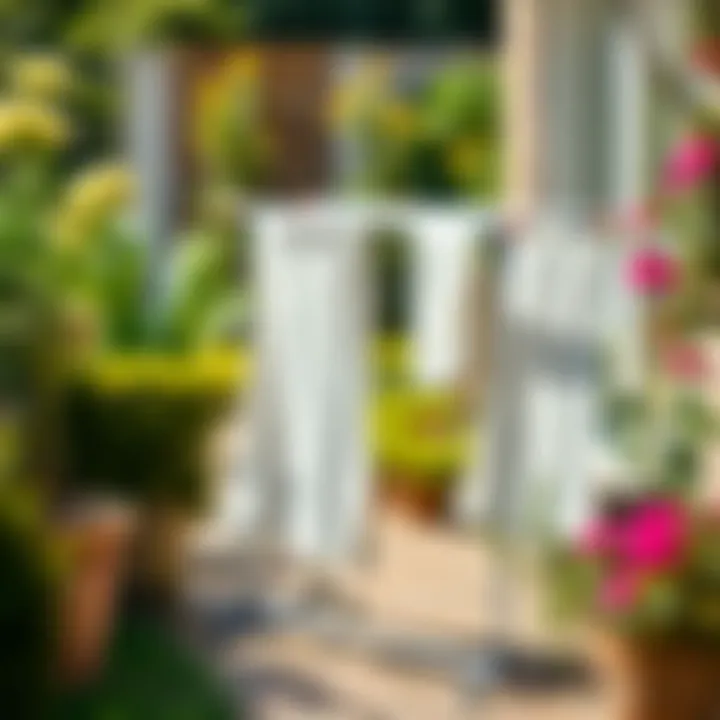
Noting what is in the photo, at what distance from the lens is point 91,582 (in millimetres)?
2820

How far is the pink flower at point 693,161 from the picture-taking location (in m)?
2.82

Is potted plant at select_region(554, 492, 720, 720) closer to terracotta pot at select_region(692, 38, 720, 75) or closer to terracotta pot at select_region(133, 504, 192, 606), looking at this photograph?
terracotta pot at select_region(692, 38, 720, 75)

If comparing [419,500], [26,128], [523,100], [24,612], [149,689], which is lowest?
[149,689]

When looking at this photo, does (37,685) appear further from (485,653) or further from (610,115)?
(610,115)

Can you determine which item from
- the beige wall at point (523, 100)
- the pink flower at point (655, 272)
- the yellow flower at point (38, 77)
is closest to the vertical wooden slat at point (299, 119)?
the beige wall at point (523, 100)

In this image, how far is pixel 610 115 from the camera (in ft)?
11.5

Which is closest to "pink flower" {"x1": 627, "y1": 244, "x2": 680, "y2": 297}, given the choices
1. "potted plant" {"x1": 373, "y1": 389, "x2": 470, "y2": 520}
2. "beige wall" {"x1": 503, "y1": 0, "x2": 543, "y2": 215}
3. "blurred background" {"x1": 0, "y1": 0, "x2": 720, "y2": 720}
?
"blurred background" {"x1": 0, "y1": 0, "x2": 720, "y2": 720}

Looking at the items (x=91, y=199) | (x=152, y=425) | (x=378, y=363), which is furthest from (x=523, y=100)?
(x=91, y=199)

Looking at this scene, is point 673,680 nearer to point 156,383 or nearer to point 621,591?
point 621,591

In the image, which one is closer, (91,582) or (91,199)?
(91,199)

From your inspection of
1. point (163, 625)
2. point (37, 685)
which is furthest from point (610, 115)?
point (37, 685)

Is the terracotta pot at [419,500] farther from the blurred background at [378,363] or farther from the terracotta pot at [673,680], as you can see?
the terracotta pot at [673,680]

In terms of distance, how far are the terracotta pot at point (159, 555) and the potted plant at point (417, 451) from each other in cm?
59

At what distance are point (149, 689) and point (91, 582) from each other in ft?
0.62
